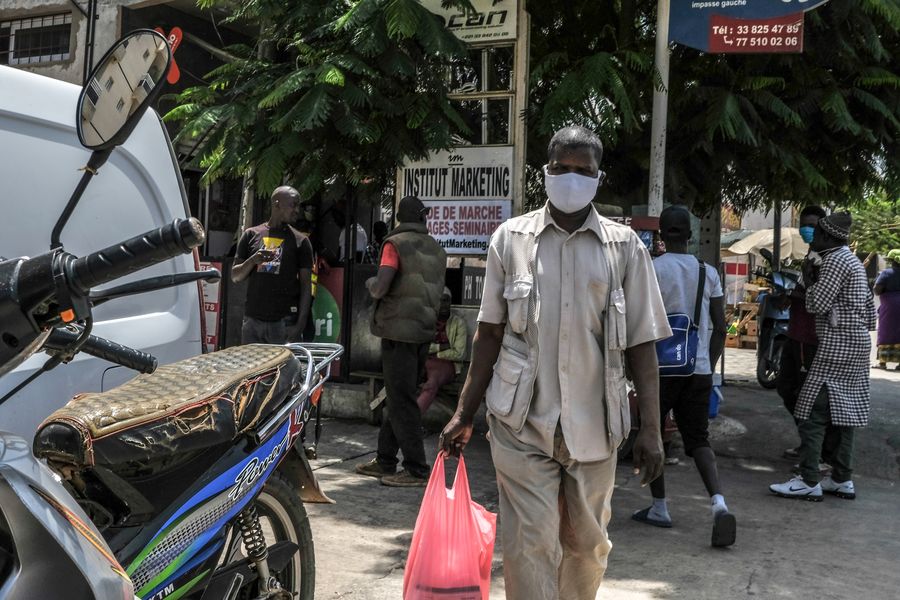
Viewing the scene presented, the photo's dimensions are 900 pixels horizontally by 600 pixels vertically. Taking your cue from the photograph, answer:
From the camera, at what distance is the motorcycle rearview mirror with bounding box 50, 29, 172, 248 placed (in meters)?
1.97

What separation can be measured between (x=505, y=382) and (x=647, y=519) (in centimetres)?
269

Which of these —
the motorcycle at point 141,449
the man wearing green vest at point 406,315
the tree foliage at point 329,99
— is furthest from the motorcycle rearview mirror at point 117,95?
the tree foliage at point 329,99

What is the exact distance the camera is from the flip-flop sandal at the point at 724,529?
199 inches

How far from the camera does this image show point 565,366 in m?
3.15

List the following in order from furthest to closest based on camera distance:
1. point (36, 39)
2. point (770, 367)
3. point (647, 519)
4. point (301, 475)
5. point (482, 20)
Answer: point (36, 39) < point (770, 367) < point (482, 20) < point (647, 519) < point (301, 475)

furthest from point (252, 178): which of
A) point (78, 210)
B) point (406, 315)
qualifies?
point (78, 210)

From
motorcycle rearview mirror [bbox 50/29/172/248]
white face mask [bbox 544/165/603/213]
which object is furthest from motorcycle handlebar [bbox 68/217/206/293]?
white face mask [bbox 544/165/603/213]

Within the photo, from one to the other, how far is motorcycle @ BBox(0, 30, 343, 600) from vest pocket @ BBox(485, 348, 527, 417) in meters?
0.60

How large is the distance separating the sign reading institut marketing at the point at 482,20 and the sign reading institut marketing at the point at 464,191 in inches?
33.5

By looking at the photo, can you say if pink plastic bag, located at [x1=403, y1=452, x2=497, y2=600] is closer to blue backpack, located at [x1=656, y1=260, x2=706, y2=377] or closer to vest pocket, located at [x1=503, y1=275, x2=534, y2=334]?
vest pocket, located at [x1=503, y1=275, x2=534, y2=334]

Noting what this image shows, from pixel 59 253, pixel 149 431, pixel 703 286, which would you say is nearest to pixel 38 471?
pixel 59 253

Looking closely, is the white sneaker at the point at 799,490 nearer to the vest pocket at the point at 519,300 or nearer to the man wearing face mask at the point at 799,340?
the man wearing face mask at the point at 799,340

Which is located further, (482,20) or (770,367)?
(770,367)

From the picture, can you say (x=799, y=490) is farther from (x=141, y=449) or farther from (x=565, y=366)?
(x=141, y=449)
